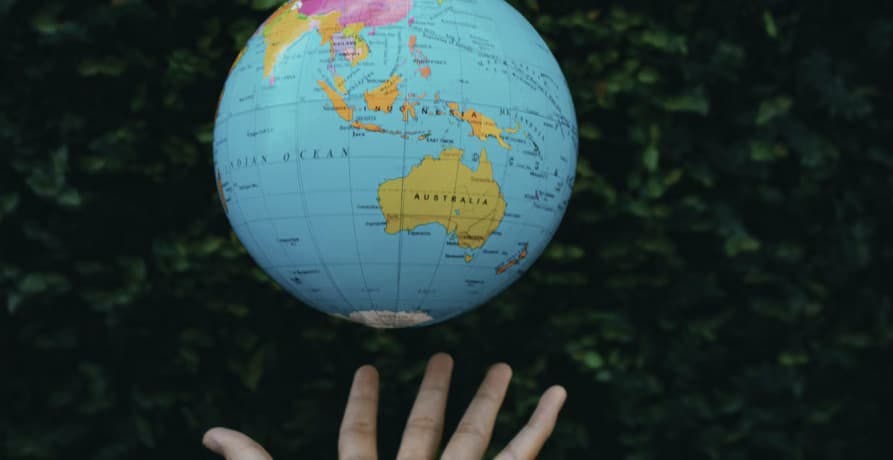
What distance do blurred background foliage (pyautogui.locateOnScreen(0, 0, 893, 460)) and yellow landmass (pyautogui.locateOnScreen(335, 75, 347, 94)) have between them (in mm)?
1320

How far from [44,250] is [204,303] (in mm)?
542

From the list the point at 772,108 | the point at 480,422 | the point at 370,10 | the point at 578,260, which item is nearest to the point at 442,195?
the point at 370,10

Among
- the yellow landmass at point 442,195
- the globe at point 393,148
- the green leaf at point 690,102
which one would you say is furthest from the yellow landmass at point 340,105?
the green leaf at point 690,102

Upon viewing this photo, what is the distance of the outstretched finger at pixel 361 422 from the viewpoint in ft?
5.67

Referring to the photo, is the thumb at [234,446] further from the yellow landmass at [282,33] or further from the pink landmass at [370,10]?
the pink landmass at [370,10]

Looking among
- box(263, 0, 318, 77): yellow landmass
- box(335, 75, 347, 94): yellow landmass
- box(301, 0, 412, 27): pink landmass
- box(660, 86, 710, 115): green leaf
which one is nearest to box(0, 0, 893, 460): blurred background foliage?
box(660, 86, 710, 115): green leaf

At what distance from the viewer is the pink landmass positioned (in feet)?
4.91

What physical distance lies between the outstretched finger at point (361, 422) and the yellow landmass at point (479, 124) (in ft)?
2.22

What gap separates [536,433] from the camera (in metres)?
1.70

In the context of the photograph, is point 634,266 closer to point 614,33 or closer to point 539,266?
point 539,266

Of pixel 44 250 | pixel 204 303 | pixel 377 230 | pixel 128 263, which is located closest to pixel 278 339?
pixel 204 303

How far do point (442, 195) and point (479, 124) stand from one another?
0.14 metres

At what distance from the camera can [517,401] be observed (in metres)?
2.86

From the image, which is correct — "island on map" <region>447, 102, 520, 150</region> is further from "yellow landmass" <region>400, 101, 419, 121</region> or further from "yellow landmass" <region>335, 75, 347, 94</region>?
"yellow landmass" <region>335, 75, 347, 94</region>
